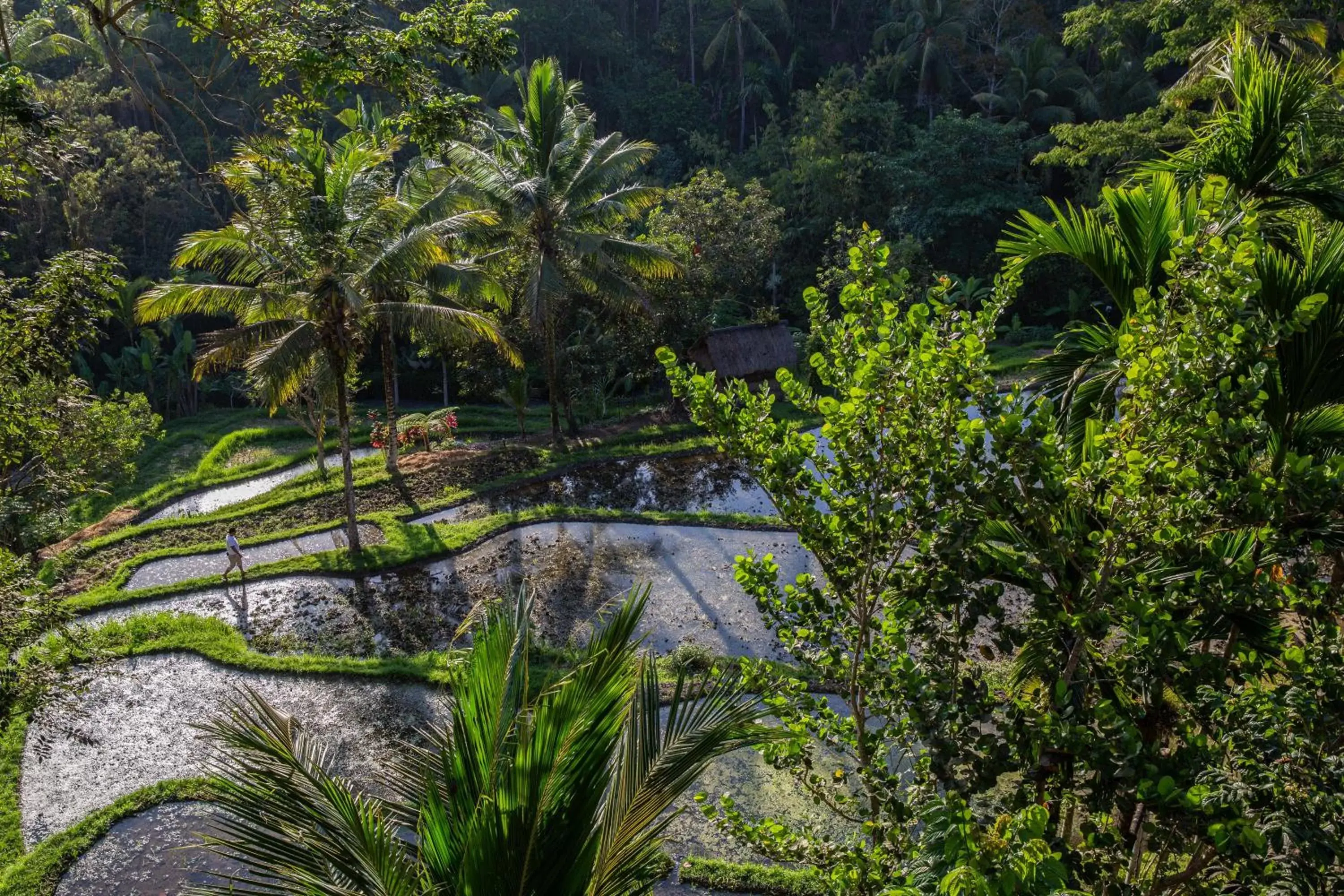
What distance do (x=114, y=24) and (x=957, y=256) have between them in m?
24.5

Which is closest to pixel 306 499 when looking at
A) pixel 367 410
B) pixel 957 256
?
pixel 367 410

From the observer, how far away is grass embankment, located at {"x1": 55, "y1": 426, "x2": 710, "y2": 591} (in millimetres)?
15977

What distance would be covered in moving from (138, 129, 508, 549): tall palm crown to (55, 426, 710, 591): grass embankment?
2.56 meters

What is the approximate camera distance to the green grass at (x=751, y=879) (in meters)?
7.70

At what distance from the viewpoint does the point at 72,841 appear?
857cm

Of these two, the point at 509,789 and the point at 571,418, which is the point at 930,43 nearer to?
the point at 571,418

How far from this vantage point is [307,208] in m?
12.2

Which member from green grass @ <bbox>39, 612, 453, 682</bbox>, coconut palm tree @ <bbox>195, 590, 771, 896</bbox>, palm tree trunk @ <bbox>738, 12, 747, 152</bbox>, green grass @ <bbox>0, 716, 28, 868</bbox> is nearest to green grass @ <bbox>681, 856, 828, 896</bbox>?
green grass @ <bbox>39, 612, 453, 682</bbox>

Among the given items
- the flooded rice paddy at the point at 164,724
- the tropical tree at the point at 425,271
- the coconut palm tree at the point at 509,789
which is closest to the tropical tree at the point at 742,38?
the tropical tree at the point at 425,271

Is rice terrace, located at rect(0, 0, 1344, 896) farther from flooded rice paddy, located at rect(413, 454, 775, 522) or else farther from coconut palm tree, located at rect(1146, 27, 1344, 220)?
flooded rice paddy, located at rect(413, 454, 775, 522)

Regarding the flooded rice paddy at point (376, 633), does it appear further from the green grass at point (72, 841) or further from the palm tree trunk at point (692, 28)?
the palm tree trunk at point (692, 28)

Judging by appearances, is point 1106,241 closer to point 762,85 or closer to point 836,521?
point 836,521

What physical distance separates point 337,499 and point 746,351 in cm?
955

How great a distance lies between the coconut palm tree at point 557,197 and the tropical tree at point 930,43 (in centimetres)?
1606
